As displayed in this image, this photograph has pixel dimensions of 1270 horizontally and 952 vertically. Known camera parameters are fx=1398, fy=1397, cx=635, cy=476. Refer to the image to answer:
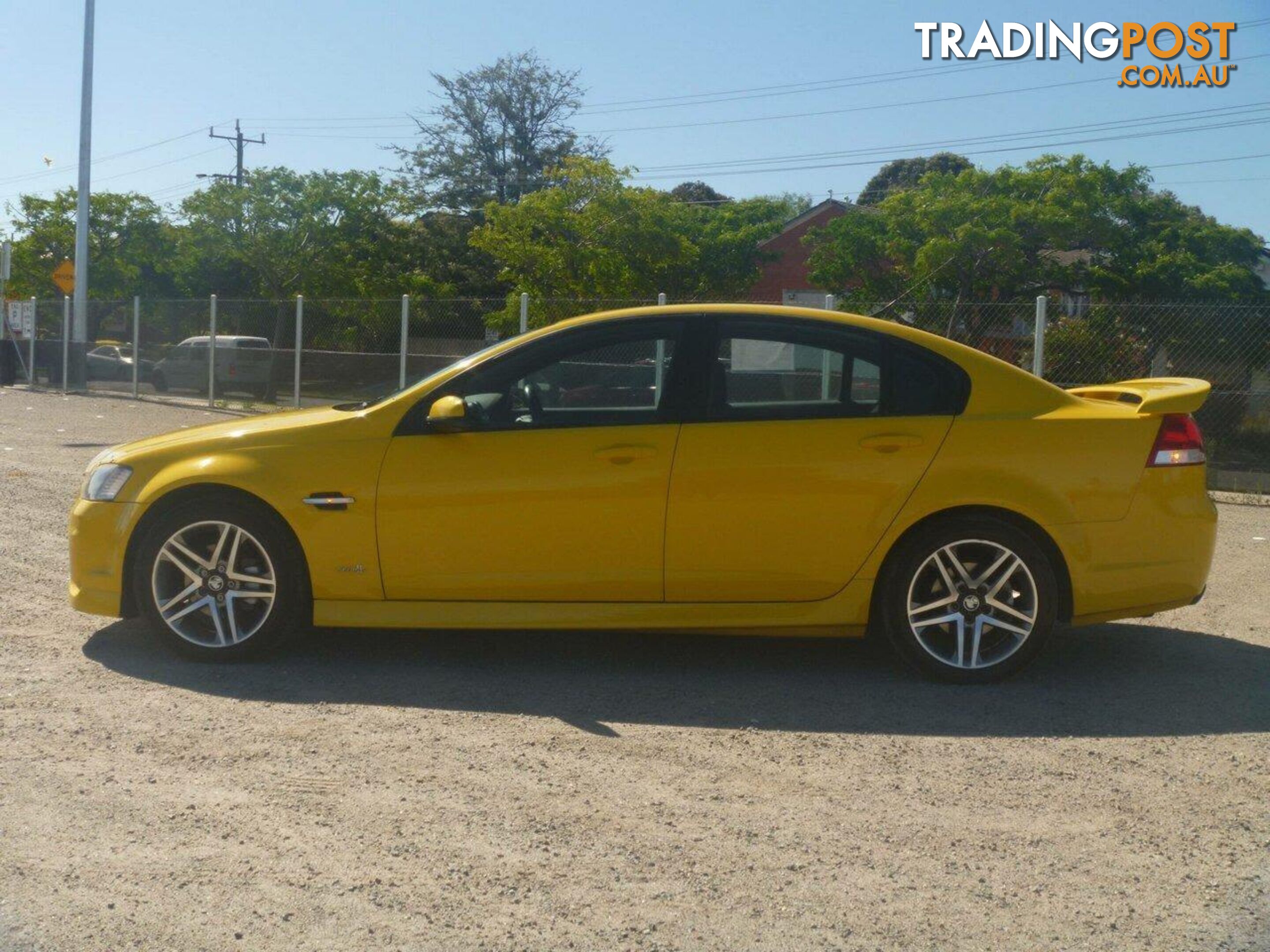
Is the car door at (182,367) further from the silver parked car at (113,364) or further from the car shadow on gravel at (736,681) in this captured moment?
the car shadow on gravel at (736,681)

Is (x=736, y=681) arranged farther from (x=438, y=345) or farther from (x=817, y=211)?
(x=817, y=211)

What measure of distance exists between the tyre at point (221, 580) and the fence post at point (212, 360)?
1897 cm

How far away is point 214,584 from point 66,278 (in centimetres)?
2737

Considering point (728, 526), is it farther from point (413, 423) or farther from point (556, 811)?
point (556, 811)

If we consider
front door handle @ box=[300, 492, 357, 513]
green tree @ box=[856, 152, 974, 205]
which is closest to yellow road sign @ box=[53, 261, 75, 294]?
front door handle @ box=[300, 492, 357, 513]

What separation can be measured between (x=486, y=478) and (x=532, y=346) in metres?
0.60

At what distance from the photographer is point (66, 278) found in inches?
1201

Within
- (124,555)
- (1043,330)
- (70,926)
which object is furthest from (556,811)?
(1043,330)

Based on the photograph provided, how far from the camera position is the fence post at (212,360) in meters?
24.1

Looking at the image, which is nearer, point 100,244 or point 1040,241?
point 1040,241

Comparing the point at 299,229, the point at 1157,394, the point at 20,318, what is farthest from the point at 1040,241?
the point at 1157,394

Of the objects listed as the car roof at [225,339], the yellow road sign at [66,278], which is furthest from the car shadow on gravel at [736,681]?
the yellow road sign at [66,278]

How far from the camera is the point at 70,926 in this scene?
3.21m

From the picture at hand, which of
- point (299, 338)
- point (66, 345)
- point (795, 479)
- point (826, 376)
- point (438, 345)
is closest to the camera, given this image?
point (795, 479)
